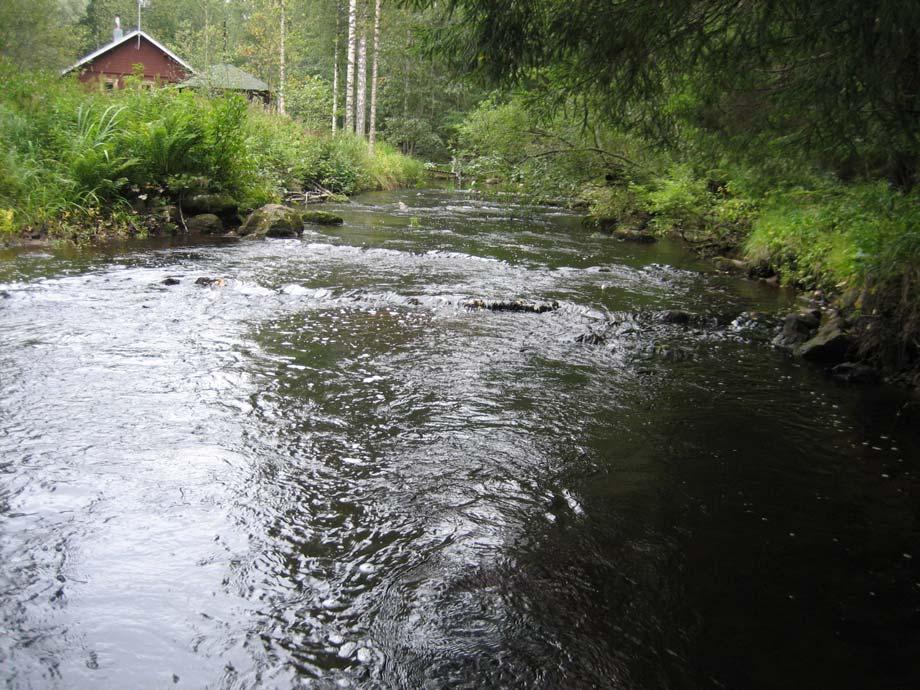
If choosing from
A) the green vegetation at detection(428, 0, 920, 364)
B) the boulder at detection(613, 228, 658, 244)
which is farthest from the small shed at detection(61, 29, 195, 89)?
the green vegetation at detection(428, 0, 920, 364)

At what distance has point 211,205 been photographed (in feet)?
48.2

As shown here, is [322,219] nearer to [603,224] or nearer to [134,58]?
[603,224]

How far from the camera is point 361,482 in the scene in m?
4.36

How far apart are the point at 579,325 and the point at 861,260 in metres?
3.29

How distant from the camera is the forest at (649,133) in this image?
16.7 ft

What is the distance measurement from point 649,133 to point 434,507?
5.21m

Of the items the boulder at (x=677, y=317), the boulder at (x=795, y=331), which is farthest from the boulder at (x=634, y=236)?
the boulder at (x=795, y=331)

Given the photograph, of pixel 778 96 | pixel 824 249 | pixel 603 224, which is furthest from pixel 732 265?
pixel 778 96

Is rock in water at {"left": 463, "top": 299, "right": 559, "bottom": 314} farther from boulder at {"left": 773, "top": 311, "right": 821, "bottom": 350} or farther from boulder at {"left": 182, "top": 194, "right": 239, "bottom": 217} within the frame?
boulder at {"left": 182, "top": 194, "right": 239, "bottom": 217}

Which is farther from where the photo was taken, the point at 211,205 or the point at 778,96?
the point at 211,205

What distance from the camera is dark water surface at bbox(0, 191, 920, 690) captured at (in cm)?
294

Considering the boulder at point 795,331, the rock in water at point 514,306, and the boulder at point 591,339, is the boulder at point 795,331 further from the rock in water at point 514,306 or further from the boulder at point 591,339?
the rock in water at point 514,306

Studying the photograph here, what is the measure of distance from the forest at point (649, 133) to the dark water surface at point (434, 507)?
98.6 inches

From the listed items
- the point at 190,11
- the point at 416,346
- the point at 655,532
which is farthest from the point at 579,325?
the point at 190,11
